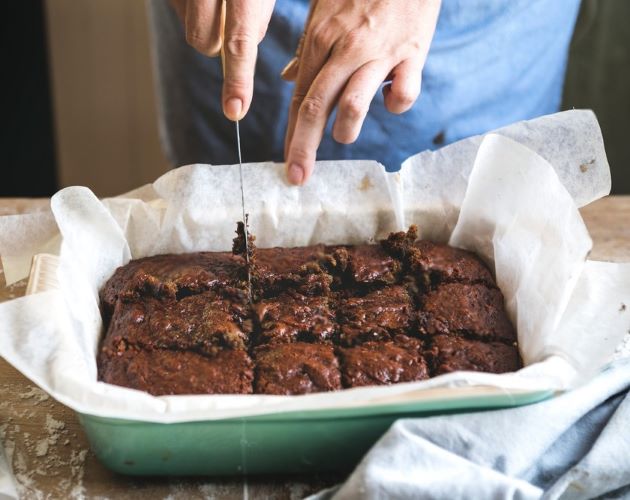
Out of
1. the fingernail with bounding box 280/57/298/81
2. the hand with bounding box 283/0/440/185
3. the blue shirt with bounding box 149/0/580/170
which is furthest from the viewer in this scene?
the blue shirt with bounding box 149/0/580/170

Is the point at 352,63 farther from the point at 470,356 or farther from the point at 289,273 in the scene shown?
the point at 470,356

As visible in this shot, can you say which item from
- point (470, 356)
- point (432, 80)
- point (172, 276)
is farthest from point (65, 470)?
point (432, 80)

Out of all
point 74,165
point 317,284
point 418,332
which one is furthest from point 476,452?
point 74,165

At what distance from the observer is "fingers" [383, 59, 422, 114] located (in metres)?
2.33

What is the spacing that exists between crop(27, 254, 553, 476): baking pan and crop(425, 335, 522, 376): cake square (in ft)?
0.81

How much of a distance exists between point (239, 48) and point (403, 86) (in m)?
0.50

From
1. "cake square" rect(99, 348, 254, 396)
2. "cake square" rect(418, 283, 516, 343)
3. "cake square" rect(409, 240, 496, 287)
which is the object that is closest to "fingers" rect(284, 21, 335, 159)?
"cake square" rect(409, 240, 496, 287)

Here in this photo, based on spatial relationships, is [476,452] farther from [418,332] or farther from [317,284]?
[317,284]

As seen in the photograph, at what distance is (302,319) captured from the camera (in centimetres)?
214

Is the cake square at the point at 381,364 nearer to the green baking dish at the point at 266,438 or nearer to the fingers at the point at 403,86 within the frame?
the green baking dish at the point at 266,438

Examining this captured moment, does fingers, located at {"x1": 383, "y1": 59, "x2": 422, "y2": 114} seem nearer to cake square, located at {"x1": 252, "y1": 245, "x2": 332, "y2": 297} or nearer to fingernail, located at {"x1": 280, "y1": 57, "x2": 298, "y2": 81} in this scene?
fingernail, located at {"x1": 280, "y1": 57, "x2": 298, "y2": 81}

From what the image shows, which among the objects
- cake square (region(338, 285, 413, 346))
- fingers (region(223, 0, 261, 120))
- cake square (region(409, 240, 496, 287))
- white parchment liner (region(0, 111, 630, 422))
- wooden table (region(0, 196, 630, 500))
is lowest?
wooden table (region(0, 196, 630, 500))

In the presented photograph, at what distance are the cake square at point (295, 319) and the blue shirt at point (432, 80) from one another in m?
1.05

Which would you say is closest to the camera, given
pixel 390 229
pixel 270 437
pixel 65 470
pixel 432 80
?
pixel 270 437
